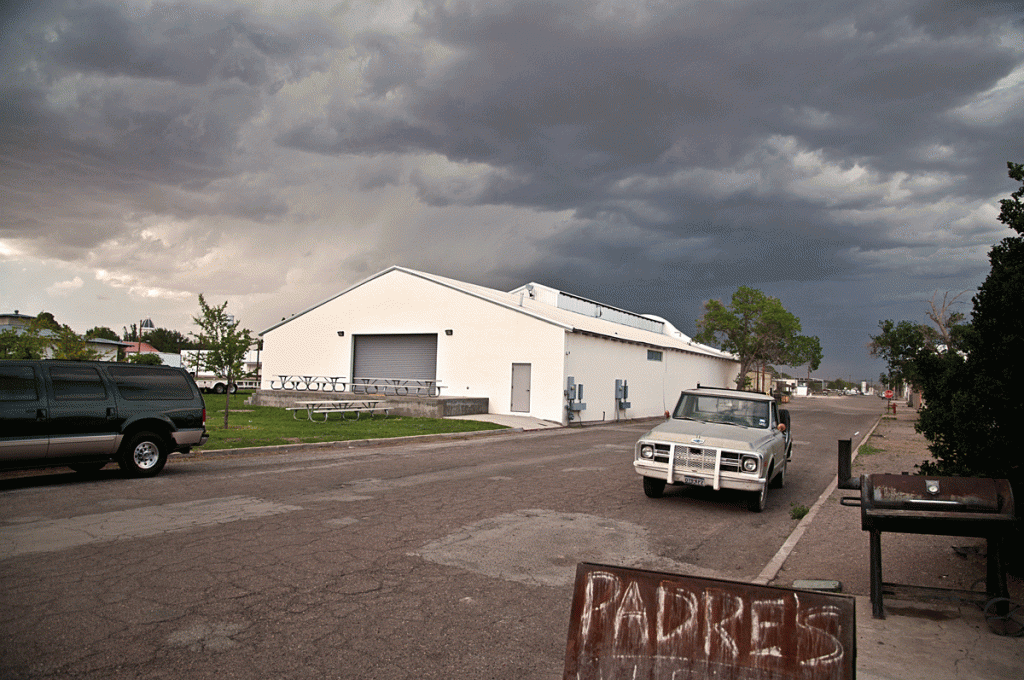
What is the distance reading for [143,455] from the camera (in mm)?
11086

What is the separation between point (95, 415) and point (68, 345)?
8.97 m

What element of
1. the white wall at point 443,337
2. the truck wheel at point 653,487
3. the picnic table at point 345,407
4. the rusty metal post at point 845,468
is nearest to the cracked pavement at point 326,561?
the truck wheel at point 653,487

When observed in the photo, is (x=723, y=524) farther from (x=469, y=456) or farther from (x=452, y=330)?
(x=452, y=330)

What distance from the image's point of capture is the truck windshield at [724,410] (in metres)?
10.8

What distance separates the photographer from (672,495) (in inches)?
419

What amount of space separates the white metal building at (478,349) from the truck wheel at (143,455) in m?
18.8

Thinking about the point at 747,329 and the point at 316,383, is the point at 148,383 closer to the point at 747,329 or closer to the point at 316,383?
the point at 316,383

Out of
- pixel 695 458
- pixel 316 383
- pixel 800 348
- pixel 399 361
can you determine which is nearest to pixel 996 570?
pixel 695 458

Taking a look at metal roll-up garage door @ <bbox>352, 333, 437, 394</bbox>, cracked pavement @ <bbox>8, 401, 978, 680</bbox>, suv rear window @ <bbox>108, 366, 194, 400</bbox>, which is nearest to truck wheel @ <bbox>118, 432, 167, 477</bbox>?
cracked pavement @ <bbox>8, 401, 978, 680</bbox>

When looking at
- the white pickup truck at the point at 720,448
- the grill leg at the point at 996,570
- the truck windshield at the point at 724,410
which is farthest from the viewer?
the truck windshield at the point at 724,410

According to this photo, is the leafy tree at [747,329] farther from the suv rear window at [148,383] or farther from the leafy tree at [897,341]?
the suv rear window at [148,383]

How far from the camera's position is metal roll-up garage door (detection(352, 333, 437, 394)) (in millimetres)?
33344

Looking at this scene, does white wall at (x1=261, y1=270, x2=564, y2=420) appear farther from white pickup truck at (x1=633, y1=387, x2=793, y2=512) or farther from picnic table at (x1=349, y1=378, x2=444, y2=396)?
white pickup truck at (x1=633, y1=387, x2=793, y2=512)

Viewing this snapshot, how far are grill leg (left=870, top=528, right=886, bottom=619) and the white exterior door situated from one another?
24.4m
